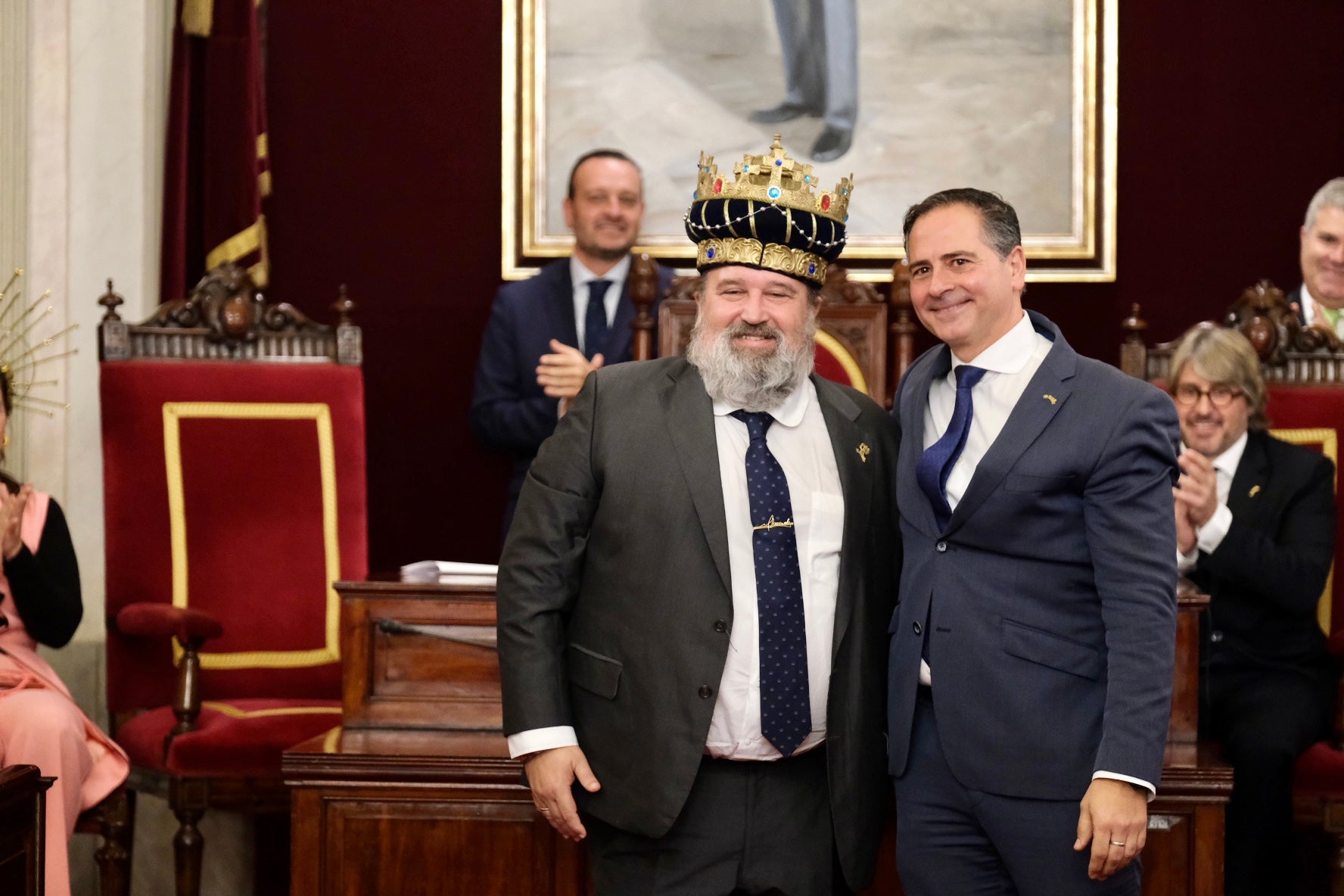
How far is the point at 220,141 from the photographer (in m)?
4.87

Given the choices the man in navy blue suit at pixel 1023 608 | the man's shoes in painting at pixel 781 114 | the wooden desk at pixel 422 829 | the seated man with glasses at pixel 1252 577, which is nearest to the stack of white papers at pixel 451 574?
the wooden desk at pixel 422 829

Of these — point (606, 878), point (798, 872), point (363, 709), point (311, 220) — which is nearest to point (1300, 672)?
point (798, 872)

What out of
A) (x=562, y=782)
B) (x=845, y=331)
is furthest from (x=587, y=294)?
(x=562, y=782)

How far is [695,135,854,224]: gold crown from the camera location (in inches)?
103

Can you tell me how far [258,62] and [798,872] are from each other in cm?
362

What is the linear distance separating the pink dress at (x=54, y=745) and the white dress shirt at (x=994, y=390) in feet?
6.27

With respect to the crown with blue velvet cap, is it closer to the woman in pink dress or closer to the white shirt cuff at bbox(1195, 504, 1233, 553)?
the white shirt cuff at bbox(1195, 504, 1233, 553)

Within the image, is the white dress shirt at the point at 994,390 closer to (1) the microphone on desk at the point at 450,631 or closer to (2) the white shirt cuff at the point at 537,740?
(2) the white shirt cuff at the point at 537,740

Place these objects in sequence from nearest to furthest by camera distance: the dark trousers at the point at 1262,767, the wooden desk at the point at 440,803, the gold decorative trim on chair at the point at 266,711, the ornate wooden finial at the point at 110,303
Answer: the wooden desk at the point at 440,803
the dark trousers at the point at 1262,767
the gold decorative trim on chair at the point at 266,711
the ornate wooden finial at the point at 110,303

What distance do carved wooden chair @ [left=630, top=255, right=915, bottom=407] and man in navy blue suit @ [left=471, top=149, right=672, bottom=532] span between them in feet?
0.79

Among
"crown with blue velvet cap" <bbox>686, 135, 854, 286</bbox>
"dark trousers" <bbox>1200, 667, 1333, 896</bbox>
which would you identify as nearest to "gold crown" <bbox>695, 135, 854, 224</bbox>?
"crown with blue velvet cap" <bbox>686, 135, 854, 286</bbox>

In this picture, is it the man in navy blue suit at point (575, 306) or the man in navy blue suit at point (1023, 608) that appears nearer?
the man in navy blue suit at point (1023, 608)

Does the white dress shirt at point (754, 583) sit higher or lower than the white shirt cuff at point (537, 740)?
higher

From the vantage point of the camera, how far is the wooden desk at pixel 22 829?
2.53m
